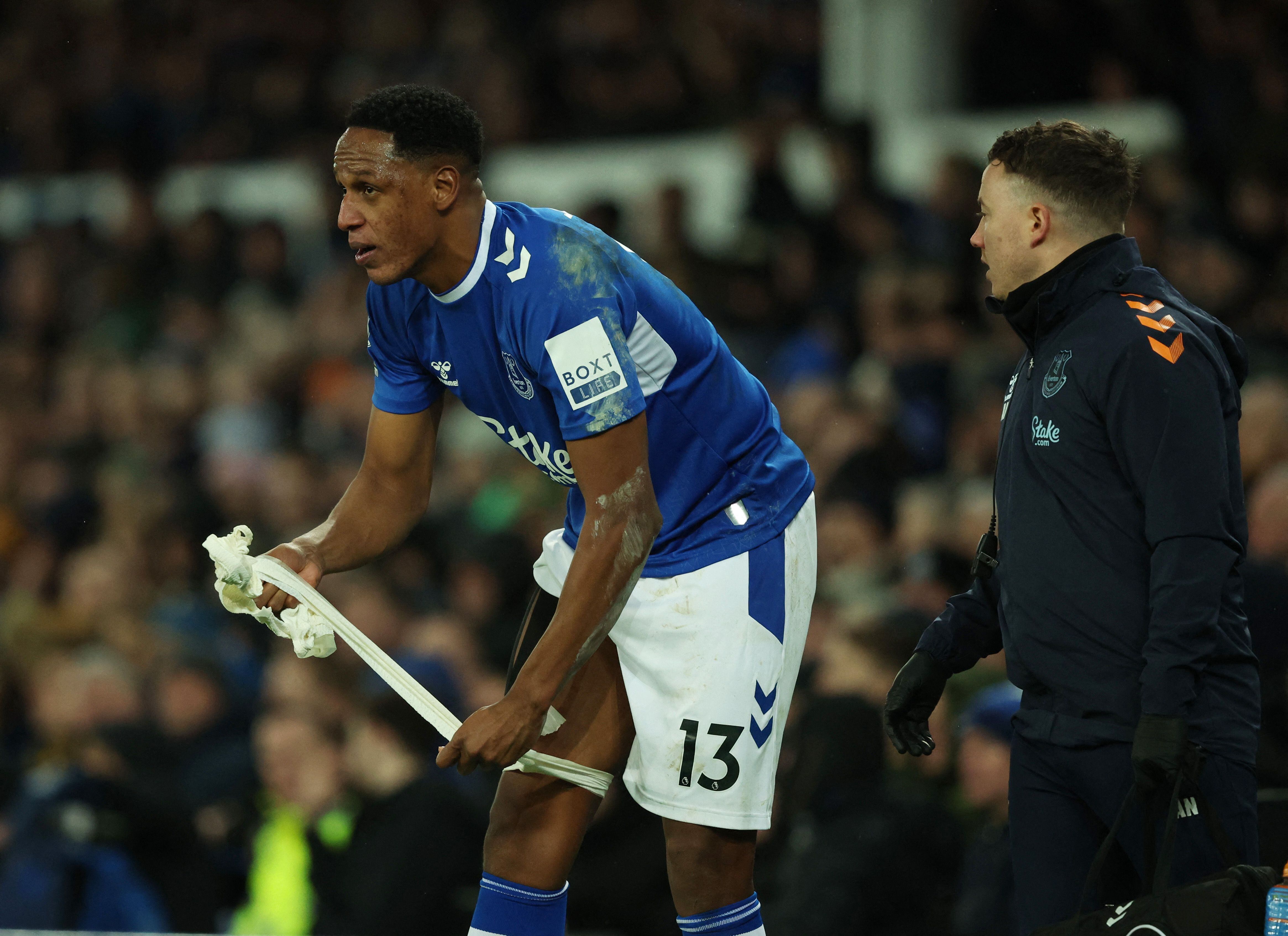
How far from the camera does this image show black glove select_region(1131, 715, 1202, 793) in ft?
8.93

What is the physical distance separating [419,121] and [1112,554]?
154 cm

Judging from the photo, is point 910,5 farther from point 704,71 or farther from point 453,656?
point 453,656

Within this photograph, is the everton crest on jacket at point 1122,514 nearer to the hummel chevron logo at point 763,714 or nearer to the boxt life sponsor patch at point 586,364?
the hummel chevron logo at point 763,714

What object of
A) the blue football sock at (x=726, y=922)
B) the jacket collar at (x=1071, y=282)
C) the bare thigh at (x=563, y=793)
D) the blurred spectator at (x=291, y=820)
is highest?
the jacket collar at (x=1071, y=282)

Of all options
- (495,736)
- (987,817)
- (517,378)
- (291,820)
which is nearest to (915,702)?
(495,736)

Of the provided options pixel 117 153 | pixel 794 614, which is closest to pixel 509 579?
pixel 794 614

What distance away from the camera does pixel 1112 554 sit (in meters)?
2.93

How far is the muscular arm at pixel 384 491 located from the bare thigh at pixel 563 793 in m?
0.55

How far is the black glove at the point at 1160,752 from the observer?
8.93 ft

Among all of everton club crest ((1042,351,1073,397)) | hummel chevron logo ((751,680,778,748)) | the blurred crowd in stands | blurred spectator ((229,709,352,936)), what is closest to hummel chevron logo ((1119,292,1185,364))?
everton club crest ((1042,351,1073,397))

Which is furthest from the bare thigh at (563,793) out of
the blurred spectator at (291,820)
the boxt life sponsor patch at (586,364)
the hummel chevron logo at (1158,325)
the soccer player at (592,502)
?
the blurred spectator at (291,820)

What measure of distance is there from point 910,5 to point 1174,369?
6.62 meters

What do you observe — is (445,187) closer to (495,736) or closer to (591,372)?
(591,372)

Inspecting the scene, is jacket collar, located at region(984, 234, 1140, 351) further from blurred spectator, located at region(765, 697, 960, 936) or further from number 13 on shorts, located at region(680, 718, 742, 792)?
blurred spectator, located at region(765, 697, 960, 936)
